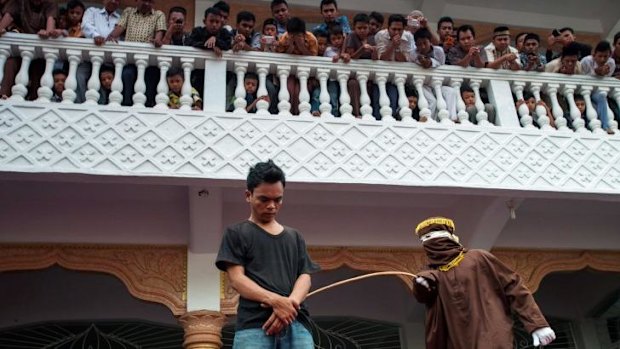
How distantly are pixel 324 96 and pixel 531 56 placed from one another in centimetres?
184

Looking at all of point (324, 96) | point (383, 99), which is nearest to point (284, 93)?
point (324, 96)

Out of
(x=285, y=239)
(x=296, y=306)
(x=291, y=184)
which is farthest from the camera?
(x=291, y=184)

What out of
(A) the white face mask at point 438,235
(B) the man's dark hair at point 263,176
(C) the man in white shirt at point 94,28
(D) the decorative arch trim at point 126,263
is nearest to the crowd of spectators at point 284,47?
(C) the man in white shirt at point 94,28

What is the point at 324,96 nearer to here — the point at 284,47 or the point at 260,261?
the point at 284,47

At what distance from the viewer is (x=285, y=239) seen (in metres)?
2.44

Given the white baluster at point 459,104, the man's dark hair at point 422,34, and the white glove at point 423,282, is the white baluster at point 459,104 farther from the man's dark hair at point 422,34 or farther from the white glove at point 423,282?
the white glove at point 423,282

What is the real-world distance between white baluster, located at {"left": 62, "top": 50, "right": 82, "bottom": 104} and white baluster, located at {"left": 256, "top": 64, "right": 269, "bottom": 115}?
1.22 m

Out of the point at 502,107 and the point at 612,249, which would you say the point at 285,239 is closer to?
the point at 502,107

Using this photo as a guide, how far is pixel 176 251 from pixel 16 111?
4.91ft

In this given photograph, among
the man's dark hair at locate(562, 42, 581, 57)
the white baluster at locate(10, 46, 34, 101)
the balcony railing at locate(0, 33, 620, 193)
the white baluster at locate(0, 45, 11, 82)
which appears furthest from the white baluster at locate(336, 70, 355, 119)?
the white baluster at locate(0, 45, 11, 82)

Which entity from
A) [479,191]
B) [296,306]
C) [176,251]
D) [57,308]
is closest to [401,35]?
[479,191]

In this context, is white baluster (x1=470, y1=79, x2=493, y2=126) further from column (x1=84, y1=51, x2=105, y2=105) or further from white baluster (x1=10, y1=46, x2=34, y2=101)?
white baluster (x1=10, y1=46, x2=34, y2=101)

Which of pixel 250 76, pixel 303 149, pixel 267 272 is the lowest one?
pixel 267 272

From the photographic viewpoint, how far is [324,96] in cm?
455
